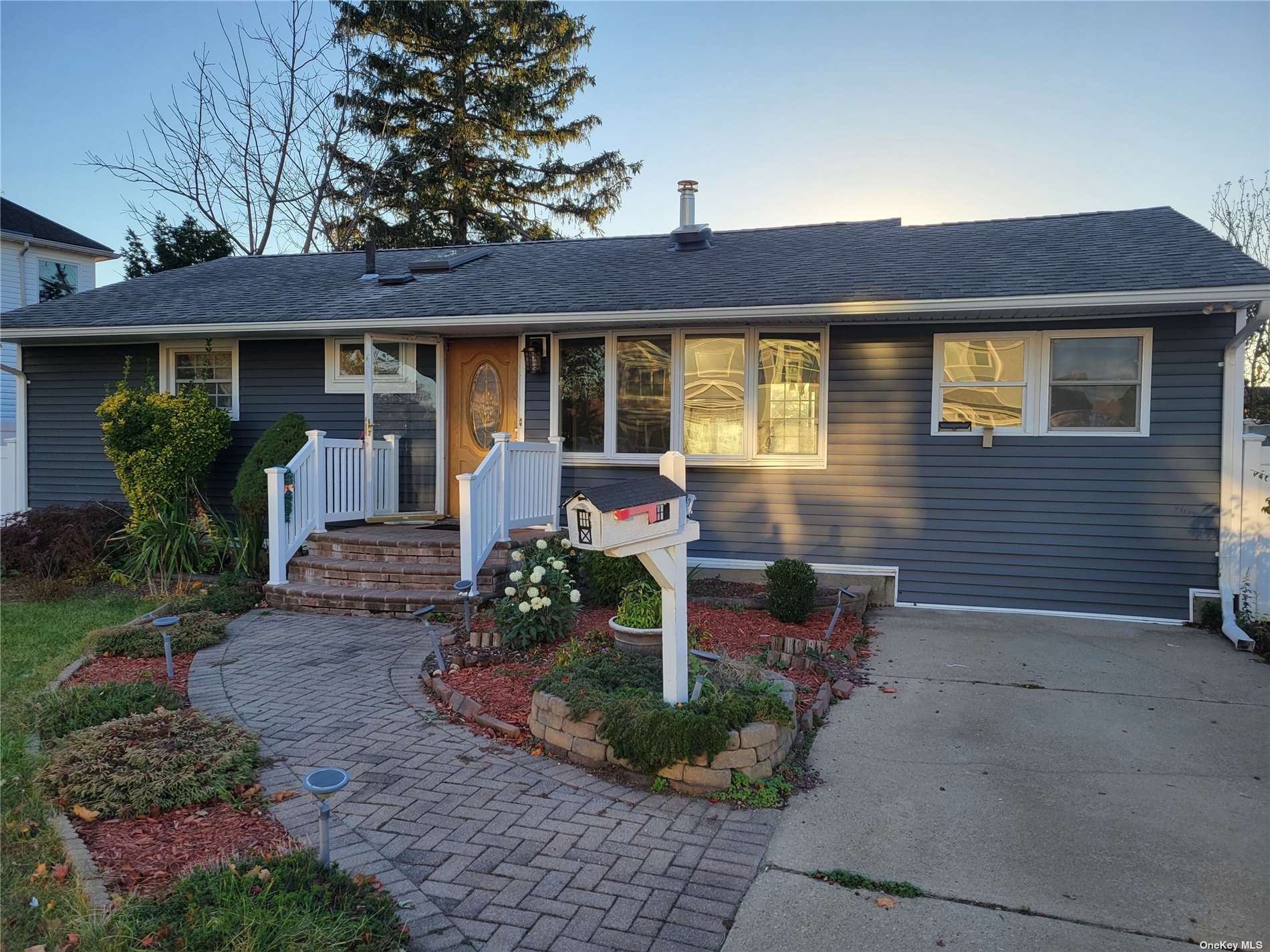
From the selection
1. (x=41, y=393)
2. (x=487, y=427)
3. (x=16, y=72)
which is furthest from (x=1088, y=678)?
(x=16, y=72)

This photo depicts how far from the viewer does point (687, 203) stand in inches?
410

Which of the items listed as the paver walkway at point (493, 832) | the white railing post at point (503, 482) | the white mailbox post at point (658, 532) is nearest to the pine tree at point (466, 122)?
the white railing post at point (503, 482)

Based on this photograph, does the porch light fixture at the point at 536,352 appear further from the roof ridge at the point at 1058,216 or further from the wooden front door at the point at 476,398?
the roof ridge at the point at 1058,216

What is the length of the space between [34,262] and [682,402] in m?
21.6

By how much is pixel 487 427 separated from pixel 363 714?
498cm

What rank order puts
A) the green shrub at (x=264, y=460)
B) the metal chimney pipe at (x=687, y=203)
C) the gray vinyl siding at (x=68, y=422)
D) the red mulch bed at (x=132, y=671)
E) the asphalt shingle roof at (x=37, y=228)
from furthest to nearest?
the asphalt shingle roof at (x=37, y=228)
the gray vinyl siding at (x=68, y=422)
the metal chimney pipe at (x=687, y=203)
the green shrub at (x=264, y=460)
the red mulch bed at (x=132, y=671)

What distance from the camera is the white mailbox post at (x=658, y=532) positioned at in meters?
3.66

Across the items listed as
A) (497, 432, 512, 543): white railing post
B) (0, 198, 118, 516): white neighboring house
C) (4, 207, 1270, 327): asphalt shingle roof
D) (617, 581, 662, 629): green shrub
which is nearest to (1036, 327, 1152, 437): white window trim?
(4, 207, 1270, 327): asphalt shingle roof

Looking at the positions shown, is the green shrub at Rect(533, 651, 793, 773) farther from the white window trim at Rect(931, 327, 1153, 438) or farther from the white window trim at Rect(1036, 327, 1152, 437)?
the white window trim at Rect(1036, 327, 1152, 437)

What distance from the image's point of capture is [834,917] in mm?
2766

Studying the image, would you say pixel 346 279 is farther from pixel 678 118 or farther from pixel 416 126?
pixel 416 126

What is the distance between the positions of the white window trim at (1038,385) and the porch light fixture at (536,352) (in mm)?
4034

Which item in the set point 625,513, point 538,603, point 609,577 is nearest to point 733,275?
point 609,577

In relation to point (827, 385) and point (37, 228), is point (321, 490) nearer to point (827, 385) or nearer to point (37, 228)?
point (827, 385)
